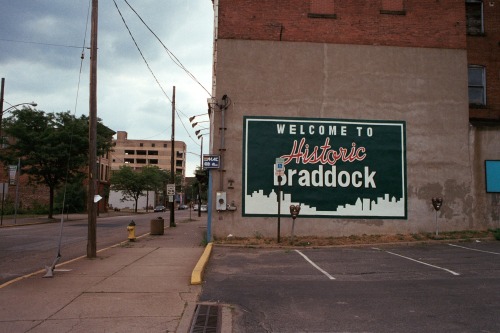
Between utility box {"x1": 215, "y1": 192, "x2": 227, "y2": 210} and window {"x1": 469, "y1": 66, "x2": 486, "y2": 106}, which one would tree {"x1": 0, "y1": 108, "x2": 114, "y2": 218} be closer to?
utility box {"x1": 215, "y1": 192, "x2": 227, "y2": 210}

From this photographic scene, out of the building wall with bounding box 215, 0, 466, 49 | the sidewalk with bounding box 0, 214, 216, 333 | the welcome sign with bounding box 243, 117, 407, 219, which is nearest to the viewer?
the sidewalk with bounding box 0, 214, 216, 333

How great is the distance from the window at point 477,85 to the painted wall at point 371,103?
6.43 ft

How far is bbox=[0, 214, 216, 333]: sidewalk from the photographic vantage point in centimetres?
585

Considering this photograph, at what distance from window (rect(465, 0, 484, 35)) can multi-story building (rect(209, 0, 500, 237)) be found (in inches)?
105

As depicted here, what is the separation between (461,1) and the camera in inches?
696

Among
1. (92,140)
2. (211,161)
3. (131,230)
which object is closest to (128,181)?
(131,230)

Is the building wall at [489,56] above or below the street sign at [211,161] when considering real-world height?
above

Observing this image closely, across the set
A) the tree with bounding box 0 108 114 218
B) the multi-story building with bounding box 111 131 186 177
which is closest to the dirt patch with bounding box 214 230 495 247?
the tree with bounding box 0 108 114 218

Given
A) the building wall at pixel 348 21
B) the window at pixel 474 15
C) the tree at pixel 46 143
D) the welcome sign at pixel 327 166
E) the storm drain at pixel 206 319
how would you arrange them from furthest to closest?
the tree at pixel 46 143 → the window at pixel 474 15 → the building wall at pixel 348 21 → the welcome sign at pixel 327 166 → the storm drain at pixel 206 319

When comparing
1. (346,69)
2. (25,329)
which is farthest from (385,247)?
(25,329)

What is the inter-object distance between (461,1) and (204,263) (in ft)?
49.9

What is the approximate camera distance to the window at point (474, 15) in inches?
781

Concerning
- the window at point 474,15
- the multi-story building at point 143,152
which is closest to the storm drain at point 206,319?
the window at point 474,15

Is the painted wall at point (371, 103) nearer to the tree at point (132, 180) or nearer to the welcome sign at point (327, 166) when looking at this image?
the welcome sign at point (327, 166)
